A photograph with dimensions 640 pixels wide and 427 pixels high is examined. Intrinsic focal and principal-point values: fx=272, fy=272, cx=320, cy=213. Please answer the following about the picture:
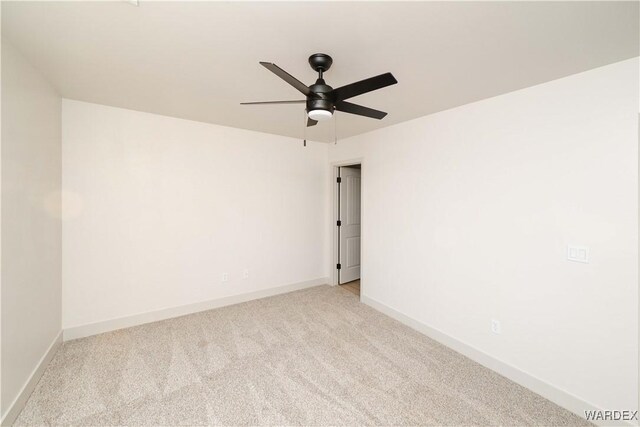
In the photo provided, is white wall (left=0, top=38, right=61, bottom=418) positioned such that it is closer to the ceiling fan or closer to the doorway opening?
the ceiling fan

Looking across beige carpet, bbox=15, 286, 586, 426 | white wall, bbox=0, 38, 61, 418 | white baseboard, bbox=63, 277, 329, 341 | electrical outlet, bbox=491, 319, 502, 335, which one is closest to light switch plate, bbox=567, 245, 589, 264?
electrical outlet, bbox=491, 319, 502, 335

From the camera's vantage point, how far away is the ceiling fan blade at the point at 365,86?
1.46 metres

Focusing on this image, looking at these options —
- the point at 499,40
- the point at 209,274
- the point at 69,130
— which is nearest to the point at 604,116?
the point at 499,40

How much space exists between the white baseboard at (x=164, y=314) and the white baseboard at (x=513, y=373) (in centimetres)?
196

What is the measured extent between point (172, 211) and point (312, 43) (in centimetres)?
276

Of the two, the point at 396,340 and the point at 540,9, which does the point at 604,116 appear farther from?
the point at 396,340

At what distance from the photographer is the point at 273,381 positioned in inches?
91.0

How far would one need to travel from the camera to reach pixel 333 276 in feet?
16.0

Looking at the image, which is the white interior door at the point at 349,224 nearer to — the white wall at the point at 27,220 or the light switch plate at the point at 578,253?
the light switch plate at the point at 578,253

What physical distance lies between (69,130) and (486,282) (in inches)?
177

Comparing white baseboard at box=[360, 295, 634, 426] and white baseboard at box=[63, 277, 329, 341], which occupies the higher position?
white baseboard at box=[63, 277, 329, 341]

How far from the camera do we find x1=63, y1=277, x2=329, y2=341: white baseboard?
298 cm

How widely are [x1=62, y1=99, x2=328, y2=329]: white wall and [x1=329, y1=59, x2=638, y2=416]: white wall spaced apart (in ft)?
6.26

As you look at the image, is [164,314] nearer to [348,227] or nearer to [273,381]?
[273,381]
